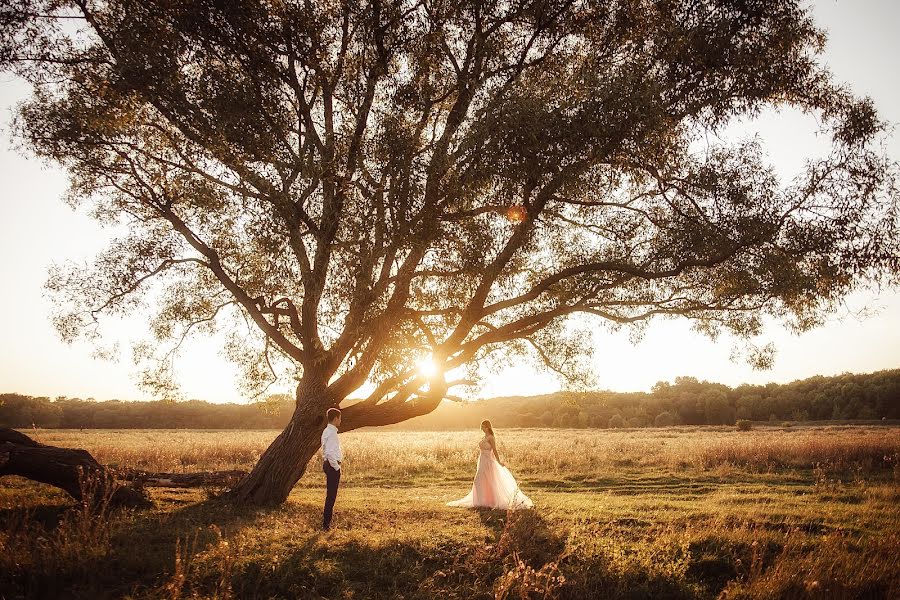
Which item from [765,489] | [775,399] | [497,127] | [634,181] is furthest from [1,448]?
[775,399]

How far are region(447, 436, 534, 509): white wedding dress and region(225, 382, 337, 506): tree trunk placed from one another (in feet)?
15.1

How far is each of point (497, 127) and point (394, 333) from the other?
5.45 meters

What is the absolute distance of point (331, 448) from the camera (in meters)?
11.0

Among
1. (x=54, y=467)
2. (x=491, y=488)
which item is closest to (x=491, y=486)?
(x=491, y=488)

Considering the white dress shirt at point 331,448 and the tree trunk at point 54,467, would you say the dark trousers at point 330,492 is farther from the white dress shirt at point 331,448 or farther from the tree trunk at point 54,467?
the tree trunk at point 54,467

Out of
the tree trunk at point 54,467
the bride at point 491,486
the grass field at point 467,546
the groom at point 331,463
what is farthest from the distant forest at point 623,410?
the tree trunk at point 54,467

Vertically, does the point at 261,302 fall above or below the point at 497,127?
below

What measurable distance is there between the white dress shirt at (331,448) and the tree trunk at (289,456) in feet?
7.89

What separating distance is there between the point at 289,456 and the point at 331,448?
298 centimetres

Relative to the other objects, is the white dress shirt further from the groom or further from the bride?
the bride

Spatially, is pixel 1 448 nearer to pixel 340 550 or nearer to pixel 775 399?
pixel 340 550

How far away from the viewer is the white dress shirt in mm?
10938

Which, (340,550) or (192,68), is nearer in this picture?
(340,550)

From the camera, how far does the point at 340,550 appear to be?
8.88m
